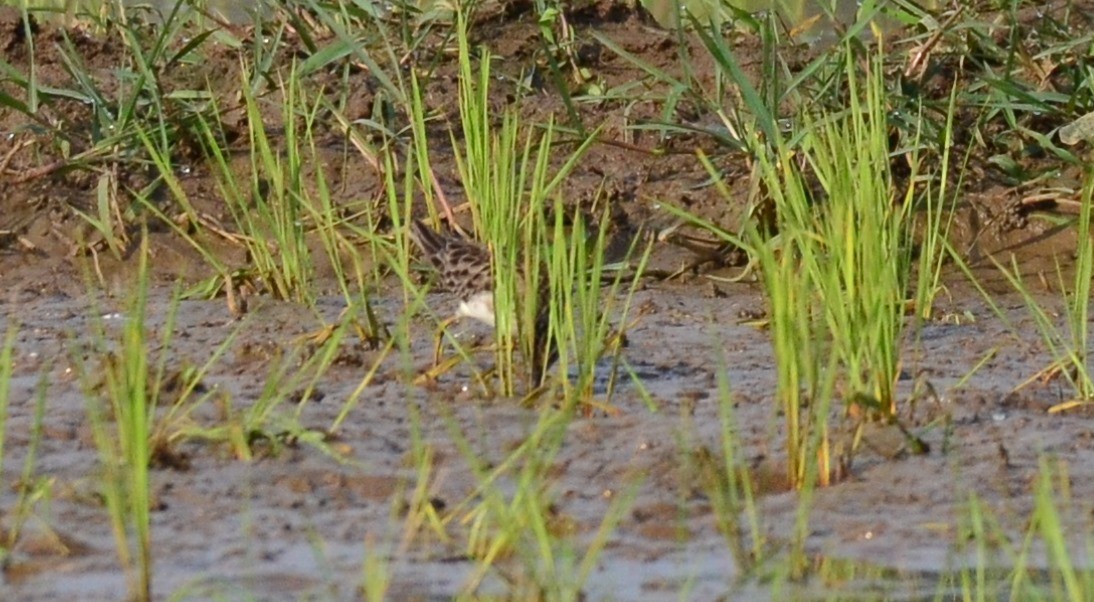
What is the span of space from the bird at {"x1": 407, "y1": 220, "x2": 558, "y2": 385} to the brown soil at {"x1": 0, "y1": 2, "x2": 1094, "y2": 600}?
17cm

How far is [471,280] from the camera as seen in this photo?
573 cm

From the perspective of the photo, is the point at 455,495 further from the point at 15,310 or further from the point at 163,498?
the point at 15,310

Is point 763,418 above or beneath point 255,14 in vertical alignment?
beneath

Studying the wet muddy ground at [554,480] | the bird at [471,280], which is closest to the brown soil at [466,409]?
the wet muddy ground at [554,480]

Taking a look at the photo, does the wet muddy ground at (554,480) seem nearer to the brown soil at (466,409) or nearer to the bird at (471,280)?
the brown soil at (466,409)

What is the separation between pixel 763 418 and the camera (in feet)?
16.4

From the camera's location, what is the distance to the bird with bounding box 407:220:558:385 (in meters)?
5.07

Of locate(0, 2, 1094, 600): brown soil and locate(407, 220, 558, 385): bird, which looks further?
locate(407, 220, 558, 385): bird

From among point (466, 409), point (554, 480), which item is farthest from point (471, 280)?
point (554, 480)

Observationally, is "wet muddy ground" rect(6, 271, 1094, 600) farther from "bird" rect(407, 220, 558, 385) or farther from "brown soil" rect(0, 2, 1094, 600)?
Answer: "bird" rect(407, 220, 558, 385)

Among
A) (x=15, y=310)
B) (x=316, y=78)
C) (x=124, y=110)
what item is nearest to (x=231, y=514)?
(x=15, y=310)

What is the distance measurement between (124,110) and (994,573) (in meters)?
4.04

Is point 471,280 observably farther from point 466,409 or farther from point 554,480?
point 554,480

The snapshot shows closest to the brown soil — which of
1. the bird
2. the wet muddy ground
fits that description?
the wet muddy ground
